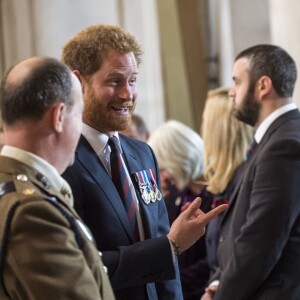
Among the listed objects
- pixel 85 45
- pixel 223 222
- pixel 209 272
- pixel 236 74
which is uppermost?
pixel 85 45

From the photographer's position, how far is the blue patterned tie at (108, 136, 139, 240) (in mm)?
2822

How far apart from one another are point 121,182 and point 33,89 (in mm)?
837

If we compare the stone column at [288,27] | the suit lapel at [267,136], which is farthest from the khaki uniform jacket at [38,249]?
the stone column at [288,27]

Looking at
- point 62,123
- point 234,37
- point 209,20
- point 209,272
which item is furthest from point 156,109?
point 62,123

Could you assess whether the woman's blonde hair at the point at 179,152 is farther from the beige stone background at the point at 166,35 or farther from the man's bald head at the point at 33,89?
the man's bald head at the point at 33,89

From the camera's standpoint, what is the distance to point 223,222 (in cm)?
392

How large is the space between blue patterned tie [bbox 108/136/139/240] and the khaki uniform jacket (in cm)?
75

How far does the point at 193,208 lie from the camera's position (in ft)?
8.89

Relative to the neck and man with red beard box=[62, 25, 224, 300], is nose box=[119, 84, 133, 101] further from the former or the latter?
the neck

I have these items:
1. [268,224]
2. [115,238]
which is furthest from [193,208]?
[268,224]

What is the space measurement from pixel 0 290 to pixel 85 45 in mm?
1094

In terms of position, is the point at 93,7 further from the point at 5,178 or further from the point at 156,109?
the point at 5,178

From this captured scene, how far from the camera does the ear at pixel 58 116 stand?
2092 mm

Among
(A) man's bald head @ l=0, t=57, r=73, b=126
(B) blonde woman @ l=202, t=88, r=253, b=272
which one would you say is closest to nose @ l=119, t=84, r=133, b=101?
(A) man's bald head @ l=0, t=57, r=73, b=126
